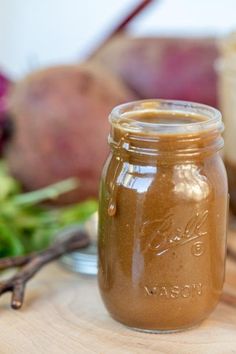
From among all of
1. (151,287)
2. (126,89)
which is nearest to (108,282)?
(151,287)

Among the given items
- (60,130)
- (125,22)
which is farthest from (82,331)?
(125,22)

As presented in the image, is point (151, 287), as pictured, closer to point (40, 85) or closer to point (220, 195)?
point (220, 195)

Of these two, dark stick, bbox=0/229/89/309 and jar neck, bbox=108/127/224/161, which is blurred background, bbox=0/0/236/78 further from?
jar neck, bbox=108/127/224/161

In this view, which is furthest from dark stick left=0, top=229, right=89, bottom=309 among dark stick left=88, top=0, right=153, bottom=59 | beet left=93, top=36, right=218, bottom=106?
dark stick left=88, top=0, right=153, bottom=59

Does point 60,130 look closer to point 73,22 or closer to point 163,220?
point 163,220

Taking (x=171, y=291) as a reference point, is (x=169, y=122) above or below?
above

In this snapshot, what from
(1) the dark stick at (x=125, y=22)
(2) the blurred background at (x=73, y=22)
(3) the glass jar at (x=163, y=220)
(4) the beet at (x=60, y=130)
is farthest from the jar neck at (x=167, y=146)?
(2) the blurred background at (x=73, y=22)
